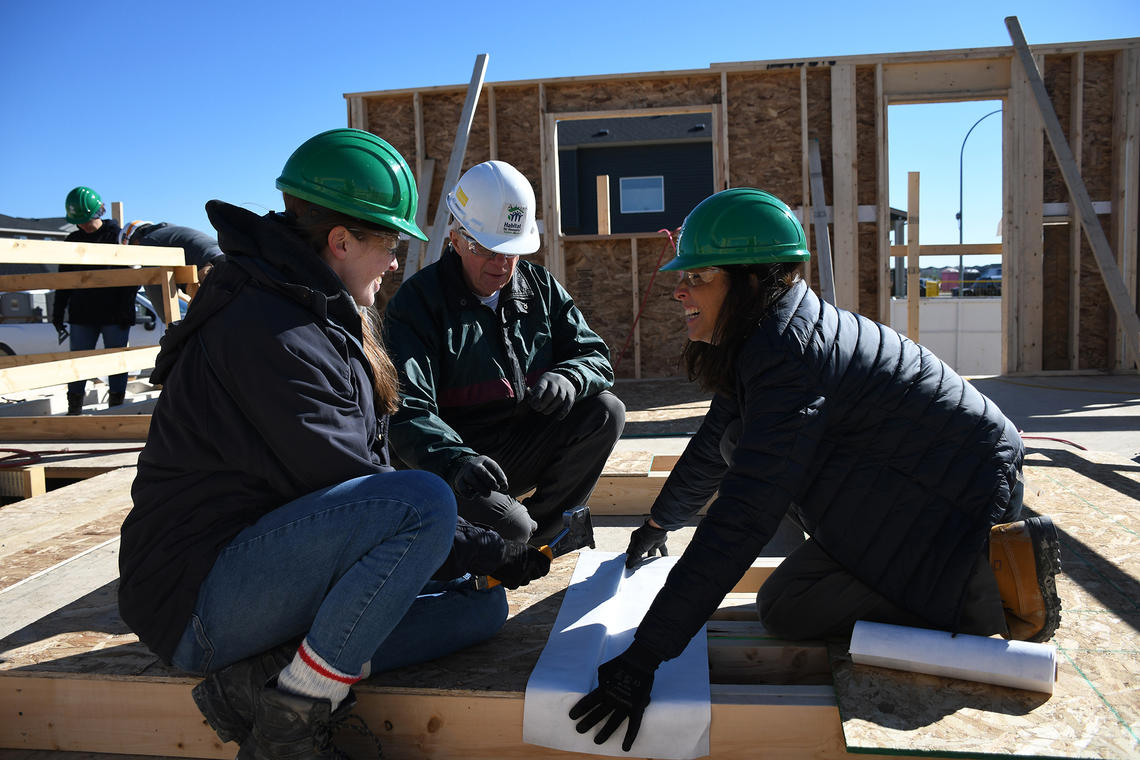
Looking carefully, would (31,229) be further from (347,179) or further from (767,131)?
(347,179)

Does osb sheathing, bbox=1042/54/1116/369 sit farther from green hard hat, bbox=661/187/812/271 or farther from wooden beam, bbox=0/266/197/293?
wooden beam, bbox=0/266/197/293

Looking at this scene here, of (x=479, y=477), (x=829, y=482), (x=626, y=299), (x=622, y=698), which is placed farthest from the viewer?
(x=626, y=299)

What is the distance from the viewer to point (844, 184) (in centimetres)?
869

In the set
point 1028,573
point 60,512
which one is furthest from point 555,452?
point 60,512

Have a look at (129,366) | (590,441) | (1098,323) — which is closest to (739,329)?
(590,441)

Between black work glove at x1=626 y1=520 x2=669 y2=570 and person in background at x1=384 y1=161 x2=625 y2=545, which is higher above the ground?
person in background at x1=384 y1=161 x2=625 y2=545

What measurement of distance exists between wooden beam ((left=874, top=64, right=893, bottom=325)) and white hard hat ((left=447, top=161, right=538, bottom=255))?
664cm

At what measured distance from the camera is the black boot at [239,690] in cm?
170

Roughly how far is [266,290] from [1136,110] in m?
9.80


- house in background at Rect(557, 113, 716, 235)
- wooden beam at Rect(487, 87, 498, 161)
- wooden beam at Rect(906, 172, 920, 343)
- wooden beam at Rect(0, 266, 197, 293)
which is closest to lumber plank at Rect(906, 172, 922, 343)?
wooden beam at Rect(906, 172, 920, 343)

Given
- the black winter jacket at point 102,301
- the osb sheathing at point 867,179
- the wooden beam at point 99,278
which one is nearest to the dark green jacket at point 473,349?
the wooden beam at point 99,278

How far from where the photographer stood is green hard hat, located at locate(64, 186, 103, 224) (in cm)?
663

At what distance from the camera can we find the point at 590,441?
2980 millimetres

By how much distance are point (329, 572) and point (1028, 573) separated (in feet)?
5.12
